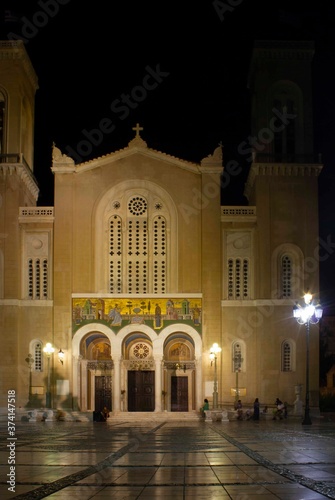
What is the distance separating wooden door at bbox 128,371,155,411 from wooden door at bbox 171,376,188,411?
1.36 meters

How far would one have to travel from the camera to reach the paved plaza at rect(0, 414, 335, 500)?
1473cm

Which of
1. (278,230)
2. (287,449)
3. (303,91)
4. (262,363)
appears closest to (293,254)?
(278,230)

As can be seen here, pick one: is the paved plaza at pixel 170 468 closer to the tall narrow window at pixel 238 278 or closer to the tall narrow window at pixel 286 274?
the tall narrow window at pixel 286 274

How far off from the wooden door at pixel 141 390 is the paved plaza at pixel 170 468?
22.6m

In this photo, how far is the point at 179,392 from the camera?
51.8 m

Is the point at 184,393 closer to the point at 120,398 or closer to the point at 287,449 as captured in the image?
the point at 120,398

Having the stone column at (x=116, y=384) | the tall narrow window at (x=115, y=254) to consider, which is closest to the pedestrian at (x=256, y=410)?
the stone column at (x=116, y=384)

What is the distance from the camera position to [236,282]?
51.1 meters

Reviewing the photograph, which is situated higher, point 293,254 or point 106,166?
point 106,166

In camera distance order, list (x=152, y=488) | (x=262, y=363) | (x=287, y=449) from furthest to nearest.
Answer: (x=262, y=363), (x=287, y=449), (x=152, y=488)

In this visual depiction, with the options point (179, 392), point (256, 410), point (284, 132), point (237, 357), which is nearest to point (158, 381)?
point (179, 392)

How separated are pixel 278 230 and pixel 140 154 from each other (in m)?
9.79

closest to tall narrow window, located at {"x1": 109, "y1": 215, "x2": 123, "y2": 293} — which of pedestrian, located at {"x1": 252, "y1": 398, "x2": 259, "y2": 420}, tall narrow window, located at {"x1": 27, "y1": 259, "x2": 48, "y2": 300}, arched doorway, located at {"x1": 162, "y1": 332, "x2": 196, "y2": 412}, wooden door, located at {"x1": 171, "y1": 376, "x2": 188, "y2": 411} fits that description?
tall narrow window, located at {"x1": 27, "y1": 259, "x2": 48, "y2": 300}

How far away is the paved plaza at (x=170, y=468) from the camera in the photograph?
48.3 ft
